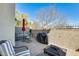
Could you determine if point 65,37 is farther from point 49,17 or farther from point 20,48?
point 20,48

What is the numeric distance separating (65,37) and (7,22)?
2.88 ft

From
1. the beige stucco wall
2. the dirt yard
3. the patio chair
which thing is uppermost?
the beige stucco wall

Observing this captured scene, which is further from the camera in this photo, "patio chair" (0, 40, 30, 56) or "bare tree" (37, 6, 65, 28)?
"bare tree" (37, 6, 65, 28)

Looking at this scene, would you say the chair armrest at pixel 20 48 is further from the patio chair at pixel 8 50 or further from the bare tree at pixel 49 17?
the bare tree at pixel 49 17

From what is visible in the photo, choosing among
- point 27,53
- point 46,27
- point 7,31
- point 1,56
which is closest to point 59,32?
point 46,27

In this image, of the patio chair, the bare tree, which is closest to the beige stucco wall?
the patio chair

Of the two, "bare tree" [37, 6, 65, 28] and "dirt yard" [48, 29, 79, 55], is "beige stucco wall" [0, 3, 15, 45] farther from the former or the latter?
"dirt yard" [48, 29, 79, 55]

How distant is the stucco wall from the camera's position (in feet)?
7.93

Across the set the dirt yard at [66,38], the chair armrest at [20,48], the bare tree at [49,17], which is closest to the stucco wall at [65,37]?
the dirt yard at [66,38]

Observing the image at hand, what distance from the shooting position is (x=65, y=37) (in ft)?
8.00

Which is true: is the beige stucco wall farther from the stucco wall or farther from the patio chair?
the stucco wall

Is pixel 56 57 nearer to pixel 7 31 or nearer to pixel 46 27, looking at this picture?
pixel 46 27

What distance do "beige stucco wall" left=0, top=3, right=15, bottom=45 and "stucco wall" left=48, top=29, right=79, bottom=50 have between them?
1.86 feet

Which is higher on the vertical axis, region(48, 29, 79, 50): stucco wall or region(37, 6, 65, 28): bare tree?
region(37, 6, 65, 28): bare tree
